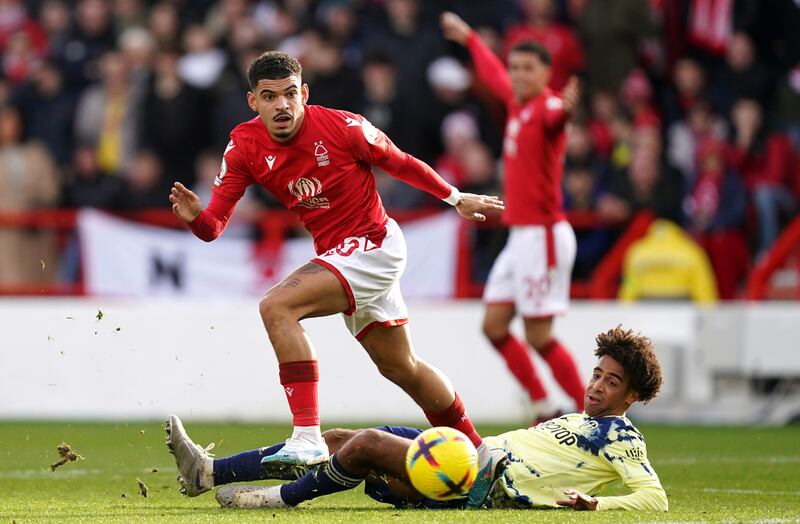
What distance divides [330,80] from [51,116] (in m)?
3.38

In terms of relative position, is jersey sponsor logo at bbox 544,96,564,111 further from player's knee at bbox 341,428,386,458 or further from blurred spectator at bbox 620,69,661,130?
player's knee at bbox 341,428,386,458

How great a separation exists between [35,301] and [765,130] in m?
7.37

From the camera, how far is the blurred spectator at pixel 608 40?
1563cm

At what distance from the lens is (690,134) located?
15.1 meters

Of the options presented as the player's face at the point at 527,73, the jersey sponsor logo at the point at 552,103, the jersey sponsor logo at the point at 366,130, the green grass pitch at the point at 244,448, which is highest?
the player's face at the point at 527,73

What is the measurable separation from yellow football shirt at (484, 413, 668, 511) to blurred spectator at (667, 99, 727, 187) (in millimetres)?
8289

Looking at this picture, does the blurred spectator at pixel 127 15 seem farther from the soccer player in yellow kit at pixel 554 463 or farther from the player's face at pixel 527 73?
the soccer player in yellow kit at pixel 554 463

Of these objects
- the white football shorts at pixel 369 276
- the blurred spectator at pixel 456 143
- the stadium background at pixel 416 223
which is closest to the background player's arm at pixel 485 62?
the stadium background at pixel 416 223

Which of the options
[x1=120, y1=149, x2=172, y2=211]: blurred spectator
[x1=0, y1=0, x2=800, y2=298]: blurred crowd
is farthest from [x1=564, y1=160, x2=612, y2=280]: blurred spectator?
[x1=120, y1=149, x2=172, y2=211]: blurred spectator

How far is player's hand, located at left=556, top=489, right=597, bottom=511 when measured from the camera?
6.53 metres

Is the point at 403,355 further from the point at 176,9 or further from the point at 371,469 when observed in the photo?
the point at 176,9

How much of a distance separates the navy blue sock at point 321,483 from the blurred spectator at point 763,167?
8338 mm

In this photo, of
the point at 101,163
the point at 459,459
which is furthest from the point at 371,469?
the point at 101,163

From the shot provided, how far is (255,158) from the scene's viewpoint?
7559 mm
